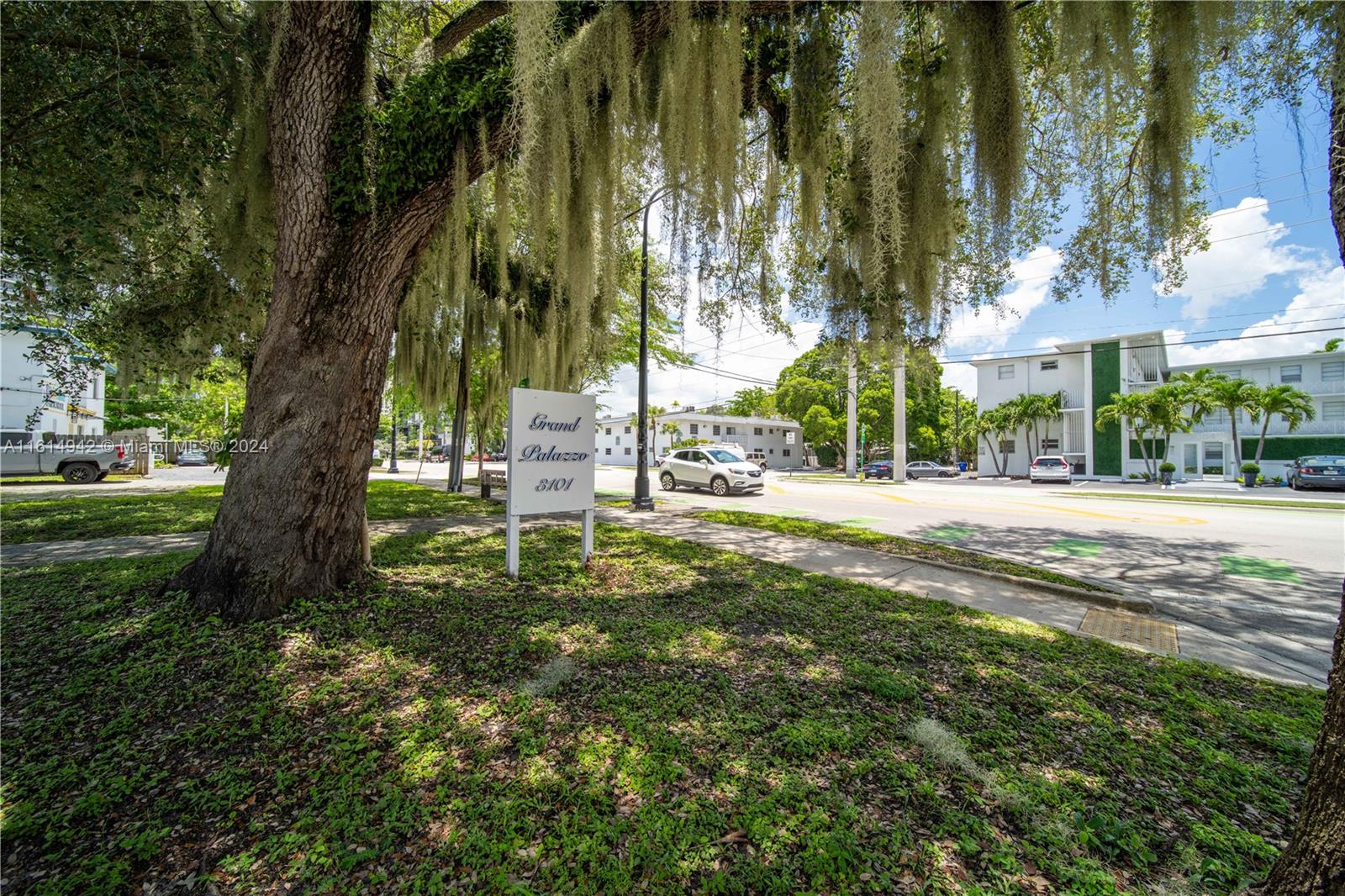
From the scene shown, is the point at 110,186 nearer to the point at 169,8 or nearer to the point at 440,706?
the point at 169,8

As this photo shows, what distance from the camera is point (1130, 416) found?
25094 millimetres

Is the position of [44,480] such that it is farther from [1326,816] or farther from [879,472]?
[879,472]

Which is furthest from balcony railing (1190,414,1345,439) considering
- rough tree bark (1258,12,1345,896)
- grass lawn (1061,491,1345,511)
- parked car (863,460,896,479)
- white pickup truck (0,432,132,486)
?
white pickup truck (0,432,132,486)

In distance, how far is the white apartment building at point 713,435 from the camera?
42938 mm

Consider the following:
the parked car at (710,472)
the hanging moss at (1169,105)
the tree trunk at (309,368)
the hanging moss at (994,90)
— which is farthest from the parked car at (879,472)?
the tree trunk at (309,368)

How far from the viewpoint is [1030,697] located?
2.57 meters

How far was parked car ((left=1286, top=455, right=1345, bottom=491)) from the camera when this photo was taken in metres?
17.7

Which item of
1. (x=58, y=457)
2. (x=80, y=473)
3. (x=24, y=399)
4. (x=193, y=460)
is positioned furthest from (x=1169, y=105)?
(x=193, y=460)

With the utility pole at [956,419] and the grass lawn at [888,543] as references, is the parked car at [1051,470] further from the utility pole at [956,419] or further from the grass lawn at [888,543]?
the grass lawn at [888,543]

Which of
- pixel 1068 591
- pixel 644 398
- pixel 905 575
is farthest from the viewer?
Result: pixel 644 398

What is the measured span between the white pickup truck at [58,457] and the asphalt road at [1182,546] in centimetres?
1743

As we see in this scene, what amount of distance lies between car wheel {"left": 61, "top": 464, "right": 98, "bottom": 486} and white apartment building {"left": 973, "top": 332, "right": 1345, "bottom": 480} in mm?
37441

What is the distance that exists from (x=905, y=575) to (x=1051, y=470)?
2627cm

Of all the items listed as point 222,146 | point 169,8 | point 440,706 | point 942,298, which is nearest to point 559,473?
point 440,706
